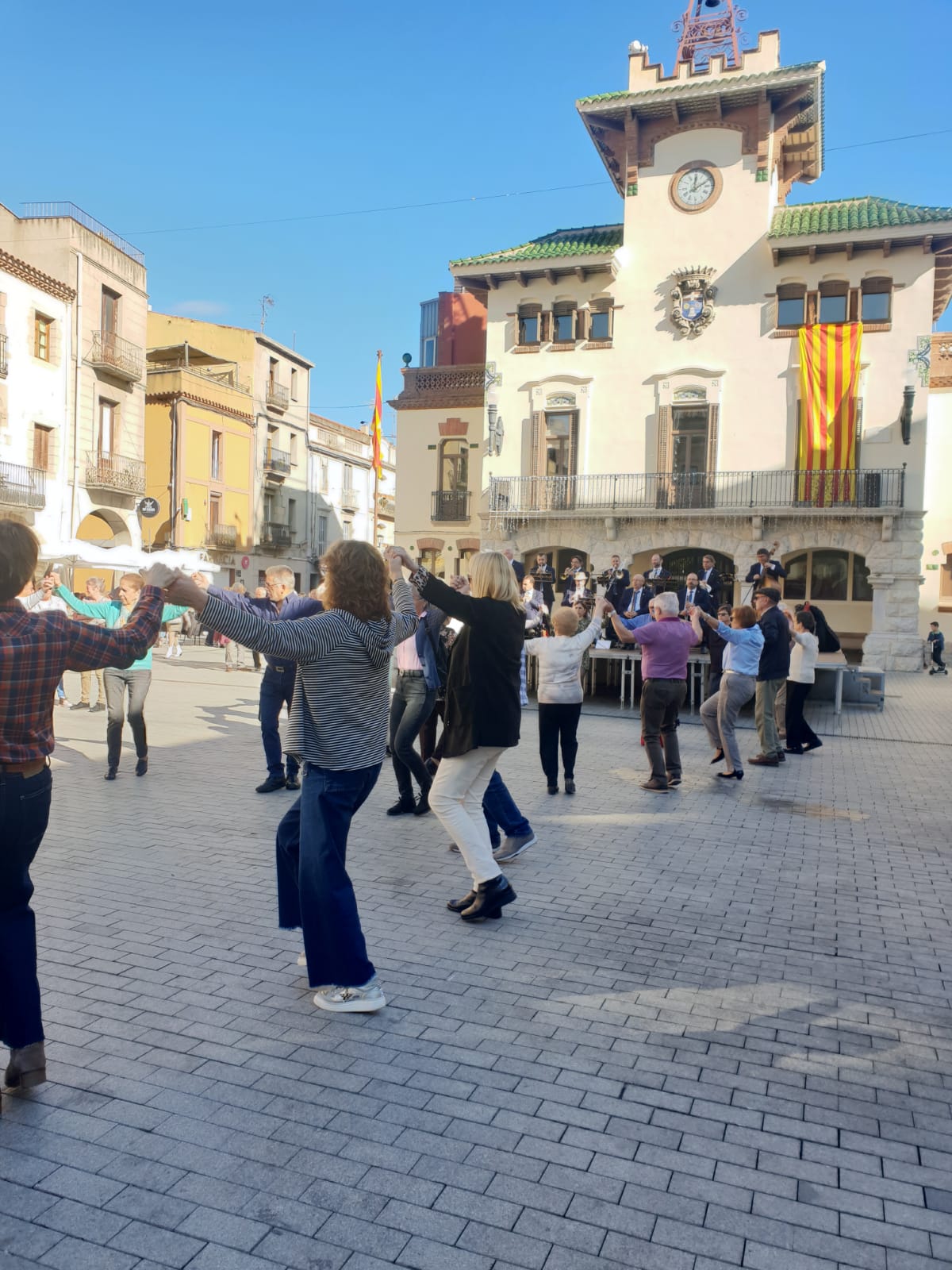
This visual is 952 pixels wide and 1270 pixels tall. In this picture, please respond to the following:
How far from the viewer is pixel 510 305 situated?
26812mm

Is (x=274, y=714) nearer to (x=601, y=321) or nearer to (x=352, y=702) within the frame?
(x=352, y=702)

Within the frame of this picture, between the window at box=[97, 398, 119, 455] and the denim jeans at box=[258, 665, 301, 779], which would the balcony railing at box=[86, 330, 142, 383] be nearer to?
the window at box=[97, 398, 119, 455]

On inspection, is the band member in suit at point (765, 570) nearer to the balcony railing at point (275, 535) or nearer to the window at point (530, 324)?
the window at point (530, 324)

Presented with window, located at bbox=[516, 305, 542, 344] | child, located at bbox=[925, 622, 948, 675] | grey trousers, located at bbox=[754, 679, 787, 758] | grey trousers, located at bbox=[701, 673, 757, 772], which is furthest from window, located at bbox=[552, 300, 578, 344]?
grey trousers, located at bbox=[701, 673, 757, 772]

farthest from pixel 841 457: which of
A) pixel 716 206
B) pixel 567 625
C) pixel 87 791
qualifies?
pixel 87 791

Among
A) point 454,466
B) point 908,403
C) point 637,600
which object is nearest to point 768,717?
point 637,600

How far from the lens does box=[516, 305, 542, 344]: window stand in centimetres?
2652

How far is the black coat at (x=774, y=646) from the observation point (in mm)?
10039

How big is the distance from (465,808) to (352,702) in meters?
1.53

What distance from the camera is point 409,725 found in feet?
24.5

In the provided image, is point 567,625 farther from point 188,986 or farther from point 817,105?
point 817,105

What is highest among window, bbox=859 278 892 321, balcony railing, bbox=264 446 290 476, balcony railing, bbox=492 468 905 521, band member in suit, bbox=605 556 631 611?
window, bbox=859 278 892 321

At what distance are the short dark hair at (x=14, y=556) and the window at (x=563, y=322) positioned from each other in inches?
970

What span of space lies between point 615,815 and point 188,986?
4299 mm
